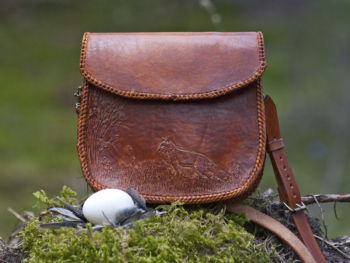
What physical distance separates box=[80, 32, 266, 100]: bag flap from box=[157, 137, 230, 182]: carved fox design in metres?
0.18

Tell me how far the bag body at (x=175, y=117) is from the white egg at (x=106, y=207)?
0.56 ft

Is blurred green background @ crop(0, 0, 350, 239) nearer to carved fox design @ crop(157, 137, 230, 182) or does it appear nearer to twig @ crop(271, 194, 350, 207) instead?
twig @ crop(271, 194, 350, 207)

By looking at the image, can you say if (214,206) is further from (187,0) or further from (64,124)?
(187,0)

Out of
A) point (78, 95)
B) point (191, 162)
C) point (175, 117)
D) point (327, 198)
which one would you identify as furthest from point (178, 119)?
point (327, 198)

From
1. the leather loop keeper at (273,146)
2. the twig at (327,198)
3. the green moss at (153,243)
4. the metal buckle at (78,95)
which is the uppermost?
the metal buckle at (78,95)

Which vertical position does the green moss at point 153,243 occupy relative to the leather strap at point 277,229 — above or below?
above

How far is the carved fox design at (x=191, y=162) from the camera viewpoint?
1.06 meters

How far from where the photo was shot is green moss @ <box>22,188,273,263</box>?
0.82 meters

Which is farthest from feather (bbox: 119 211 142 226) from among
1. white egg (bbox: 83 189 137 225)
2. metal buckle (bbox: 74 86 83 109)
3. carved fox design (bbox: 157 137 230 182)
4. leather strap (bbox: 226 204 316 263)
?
metal buckle (bbox: 74 86 83 109)

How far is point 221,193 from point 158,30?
7.62 feet

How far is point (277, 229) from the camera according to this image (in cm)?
105

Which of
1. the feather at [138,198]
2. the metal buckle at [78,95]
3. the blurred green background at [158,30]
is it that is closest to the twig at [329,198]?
the feather at [138,198]

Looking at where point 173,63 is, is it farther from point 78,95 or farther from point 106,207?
point 106,207

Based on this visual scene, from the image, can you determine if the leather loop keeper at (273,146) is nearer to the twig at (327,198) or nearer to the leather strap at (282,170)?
the leather strap at (282,170)
